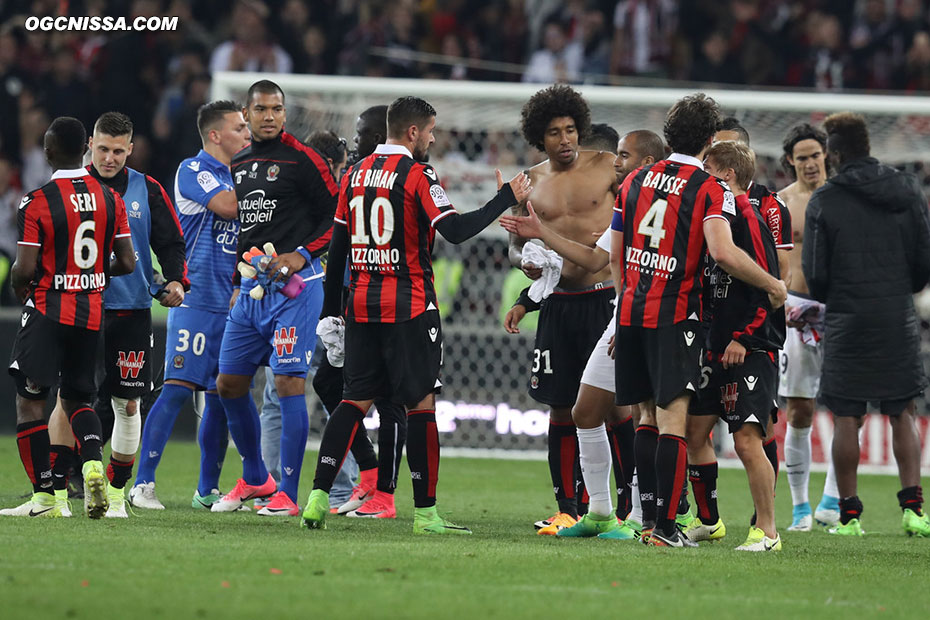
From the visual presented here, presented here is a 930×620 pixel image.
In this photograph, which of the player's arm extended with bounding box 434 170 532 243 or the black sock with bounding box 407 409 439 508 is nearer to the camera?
the player's arm extended with bounding box 434 170 532 243

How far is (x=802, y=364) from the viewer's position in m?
8.59

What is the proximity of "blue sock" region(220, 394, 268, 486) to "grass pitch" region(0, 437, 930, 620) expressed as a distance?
44 centimetres

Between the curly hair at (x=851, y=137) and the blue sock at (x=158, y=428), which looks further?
the curly hair at (x=851, y=137)

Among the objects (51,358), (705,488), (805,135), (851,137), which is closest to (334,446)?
(51,358)

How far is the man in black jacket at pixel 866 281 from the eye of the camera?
26.5ft

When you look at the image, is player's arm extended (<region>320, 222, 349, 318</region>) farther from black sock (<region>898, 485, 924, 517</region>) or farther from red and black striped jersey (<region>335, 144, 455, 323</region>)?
black sock (<region>898, 485, 924, 517</region>)

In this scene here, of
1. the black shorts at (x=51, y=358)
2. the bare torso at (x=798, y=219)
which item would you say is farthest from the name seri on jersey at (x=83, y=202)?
the bare torso at (x=798, y=219)

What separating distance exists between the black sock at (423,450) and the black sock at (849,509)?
2.70 meters

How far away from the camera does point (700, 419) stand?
6516mm

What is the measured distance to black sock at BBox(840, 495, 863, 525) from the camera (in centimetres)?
796

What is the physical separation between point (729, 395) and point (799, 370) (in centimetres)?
231

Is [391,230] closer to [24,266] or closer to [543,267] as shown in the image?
[543,267]

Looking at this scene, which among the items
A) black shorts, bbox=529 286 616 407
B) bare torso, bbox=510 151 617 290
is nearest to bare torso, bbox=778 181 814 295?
bare torso, bbox=510 151 617 290

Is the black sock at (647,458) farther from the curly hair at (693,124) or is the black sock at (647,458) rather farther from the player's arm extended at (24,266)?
the player's arm extended at (24,266)
